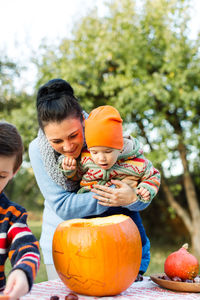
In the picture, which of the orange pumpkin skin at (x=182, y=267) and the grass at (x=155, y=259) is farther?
the grass at (x=155, y=259)

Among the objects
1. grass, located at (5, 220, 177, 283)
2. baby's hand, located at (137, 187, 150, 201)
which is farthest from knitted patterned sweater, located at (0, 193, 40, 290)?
grass, located at (5, 220, 177, 283)

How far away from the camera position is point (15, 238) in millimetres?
1524

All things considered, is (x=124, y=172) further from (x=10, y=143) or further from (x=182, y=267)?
(x=10, y=143)

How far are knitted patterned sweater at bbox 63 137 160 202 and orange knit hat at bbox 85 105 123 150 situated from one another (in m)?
0.20

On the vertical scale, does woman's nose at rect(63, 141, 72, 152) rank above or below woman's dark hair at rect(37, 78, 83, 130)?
below

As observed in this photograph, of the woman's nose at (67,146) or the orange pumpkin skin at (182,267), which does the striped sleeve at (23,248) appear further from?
the orange pumpkin skin at (182,267)

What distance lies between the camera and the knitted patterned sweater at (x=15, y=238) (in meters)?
1.46

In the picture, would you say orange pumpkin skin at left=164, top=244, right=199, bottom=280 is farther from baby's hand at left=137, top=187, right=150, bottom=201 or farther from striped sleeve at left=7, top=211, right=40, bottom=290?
striped sleeve at left=7, top=211, right=40, bottom=290

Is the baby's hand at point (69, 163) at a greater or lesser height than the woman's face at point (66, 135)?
lesser

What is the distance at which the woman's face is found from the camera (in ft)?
6.12

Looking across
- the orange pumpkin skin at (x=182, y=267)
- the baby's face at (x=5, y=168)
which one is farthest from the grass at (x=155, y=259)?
the baby's face at (x=5, y=168)

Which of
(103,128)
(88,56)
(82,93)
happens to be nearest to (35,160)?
(103,128)

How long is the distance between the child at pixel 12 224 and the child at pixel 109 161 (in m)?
0.41

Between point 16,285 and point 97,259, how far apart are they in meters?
0.45
